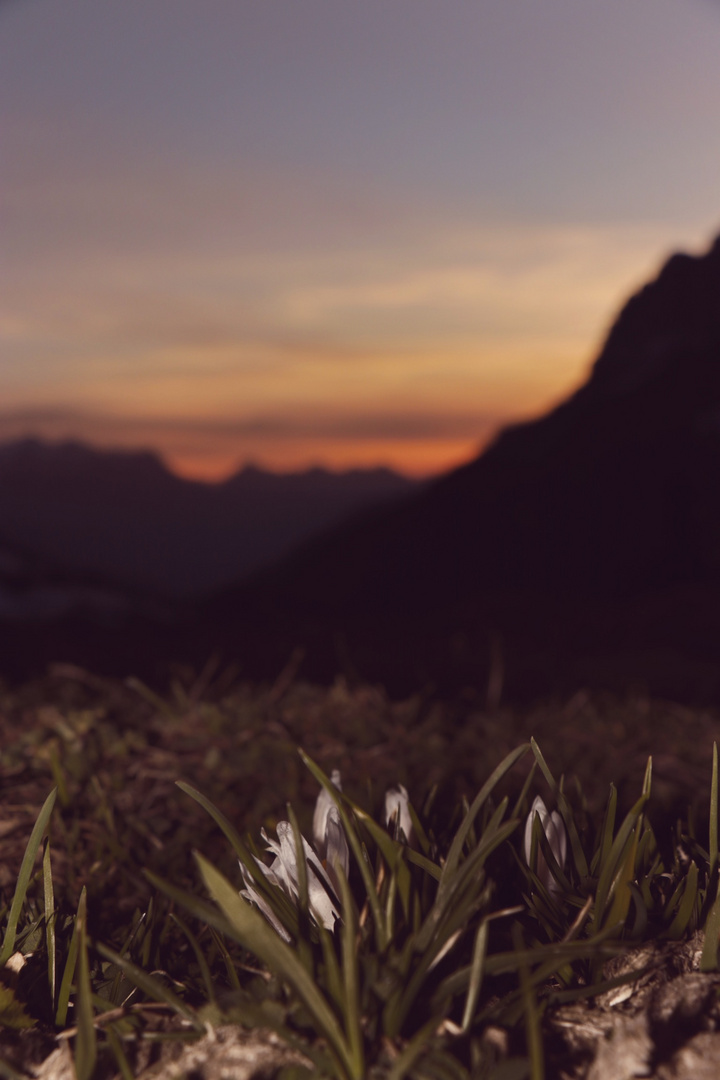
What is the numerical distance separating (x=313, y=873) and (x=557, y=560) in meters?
13.0

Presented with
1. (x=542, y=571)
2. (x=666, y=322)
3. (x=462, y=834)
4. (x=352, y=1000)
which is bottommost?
(x=542, y=571)

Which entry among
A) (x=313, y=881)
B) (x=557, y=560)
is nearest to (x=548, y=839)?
(x=313, y=881)

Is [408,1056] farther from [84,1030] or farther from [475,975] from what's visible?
[84,1030]

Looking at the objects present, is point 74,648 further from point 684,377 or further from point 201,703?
point 684,377

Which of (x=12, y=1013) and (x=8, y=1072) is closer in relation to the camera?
(x=8, y=1072)

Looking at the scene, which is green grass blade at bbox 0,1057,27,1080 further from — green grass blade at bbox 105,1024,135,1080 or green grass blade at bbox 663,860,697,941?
green grass blade at bbox 663,860,697,941

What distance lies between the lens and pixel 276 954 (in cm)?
115

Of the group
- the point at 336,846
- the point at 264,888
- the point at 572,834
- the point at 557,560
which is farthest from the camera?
the point at 557,560

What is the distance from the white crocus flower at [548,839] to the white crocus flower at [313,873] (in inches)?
11.7

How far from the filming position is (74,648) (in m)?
6.16

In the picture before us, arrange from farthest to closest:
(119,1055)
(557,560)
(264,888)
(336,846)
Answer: (557,560) < (336,846) < (264,888) < (119,1055)

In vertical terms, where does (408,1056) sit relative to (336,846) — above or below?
below

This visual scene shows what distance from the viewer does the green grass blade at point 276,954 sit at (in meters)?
1.10

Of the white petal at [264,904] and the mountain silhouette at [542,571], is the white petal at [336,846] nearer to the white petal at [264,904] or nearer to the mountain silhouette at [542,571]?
the white petal at [264,904]
